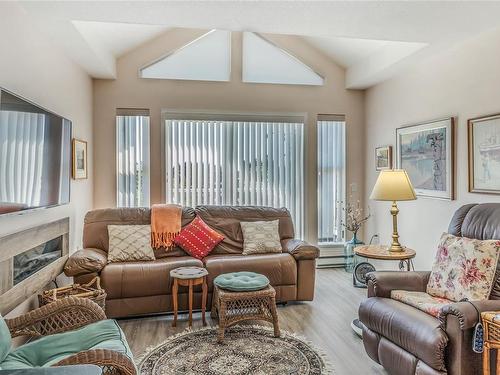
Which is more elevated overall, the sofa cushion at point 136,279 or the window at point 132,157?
the window at point 132,157

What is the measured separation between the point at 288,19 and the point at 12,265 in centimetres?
267

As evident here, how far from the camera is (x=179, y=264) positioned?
3676 mm

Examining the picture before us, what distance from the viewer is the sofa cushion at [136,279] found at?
11.4 ft

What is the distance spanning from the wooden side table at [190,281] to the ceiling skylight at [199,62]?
2670mm

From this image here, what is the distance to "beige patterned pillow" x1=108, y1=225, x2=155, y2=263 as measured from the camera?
12.6 ft

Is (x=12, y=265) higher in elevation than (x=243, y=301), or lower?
higher

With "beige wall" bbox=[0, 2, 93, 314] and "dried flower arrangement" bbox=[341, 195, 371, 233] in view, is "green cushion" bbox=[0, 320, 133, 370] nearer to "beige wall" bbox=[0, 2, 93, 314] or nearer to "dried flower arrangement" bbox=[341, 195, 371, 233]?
"beige wall" bbox=[0, 2, 93, 314]

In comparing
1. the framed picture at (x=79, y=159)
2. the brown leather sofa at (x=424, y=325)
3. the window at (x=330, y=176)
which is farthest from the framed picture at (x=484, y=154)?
the framed picture at (x=79, y=159)

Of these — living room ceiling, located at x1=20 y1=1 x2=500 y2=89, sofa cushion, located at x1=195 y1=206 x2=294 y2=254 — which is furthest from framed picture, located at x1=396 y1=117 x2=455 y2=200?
sofa cushion, located at x1=195 y1=206 x2=294 y2=254

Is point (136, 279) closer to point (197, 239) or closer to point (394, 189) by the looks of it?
point (197, 239)

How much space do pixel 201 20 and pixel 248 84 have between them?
2134 mm

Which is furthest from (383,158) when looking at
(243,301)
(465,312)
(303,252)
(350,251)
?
(465,312)

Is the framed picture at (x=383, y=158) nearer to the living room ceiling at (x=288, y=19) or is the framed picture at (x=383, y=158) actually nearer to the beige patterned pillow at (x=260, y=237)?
the living room ceiling at (x=288, y=19)

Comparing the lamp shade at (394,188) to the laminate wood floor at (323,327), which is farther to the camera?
the lamp shade at (394,188)
